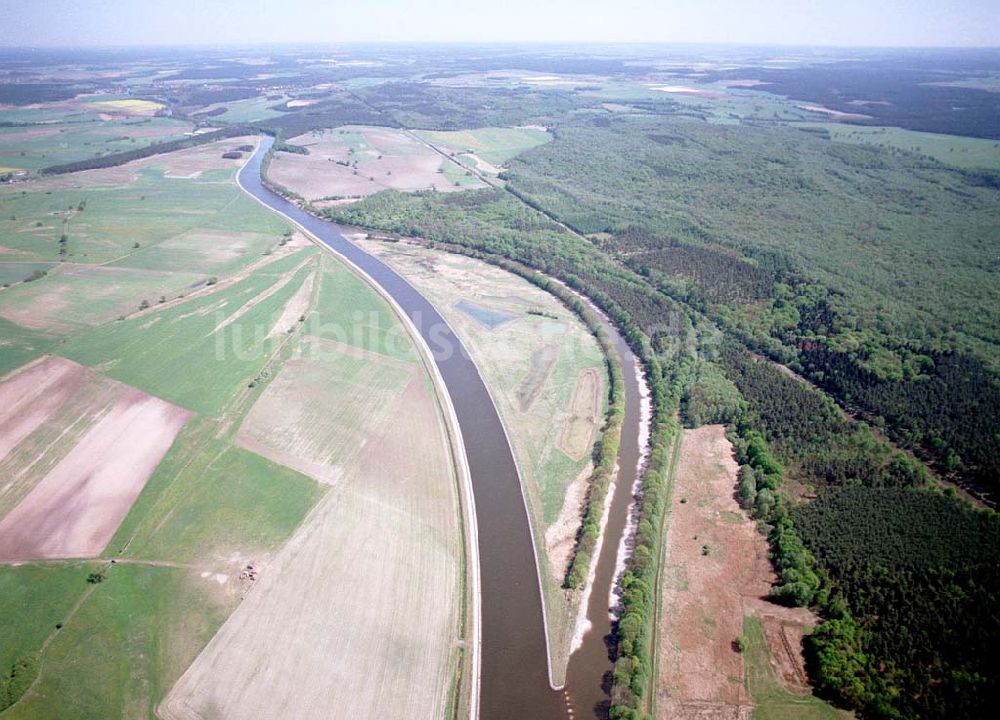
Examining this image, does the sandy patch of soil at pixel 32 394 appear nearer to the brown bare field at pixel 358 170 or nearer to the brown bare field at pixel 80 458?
the brown bare field at pixel 80 458

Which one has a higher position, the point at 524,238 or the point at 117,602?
the point at 524,238

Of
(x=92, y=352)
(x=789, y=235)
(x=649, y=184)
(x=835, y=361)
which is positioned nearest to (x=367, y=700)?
(x=92, y=352)

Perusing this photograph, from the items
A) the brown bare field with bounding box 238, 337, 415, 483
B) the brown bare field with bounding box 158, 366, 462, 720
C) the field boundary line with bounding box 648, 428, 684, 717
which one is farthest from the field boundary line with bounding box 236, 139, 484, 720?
the field boundary line with bounding box 648, 428, 684, 717

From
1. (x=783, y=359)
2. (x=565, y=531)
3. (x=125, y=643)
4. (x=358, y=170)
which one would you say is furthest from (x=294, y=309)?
(x=358, y=170)

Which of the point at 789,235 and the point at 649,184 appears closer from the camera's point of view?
the point at 789,235

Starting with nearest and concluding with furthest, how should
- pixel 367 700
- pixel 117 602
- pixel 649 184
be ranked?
pixel 367 700
pixel 117 602
pixel 649 184

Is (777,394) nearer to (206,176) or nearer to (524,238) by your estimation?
(524,238)

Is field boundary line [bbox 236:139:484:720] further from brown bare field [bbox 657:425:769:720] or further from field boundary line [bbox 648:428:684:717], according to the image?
brown bare field [bbox 657:425:769:720]
